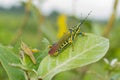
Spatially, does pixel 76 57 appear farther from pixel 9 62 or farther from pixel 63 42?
pixel 9 62

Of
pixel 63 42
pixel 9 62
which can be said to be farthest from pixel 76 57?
pixel 9 62

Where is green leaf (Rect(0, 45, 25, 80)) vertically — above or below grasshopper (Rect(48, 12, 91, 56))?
below

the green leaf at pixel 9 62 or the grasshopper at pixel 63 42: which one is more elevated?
the grasshopper at pixel 63 42

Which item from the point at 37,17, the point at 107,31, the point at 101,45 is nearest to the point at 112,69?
the point at 101,45
